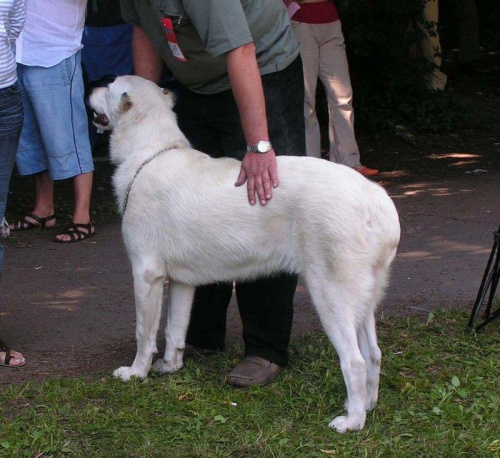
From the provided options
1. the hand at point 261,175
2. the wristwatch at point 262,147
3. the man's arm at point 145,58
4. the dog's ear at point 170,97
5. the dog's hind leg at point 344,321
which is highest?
the man's arm at point 145,58

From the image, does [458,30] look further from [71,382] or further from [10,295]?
[71,382]

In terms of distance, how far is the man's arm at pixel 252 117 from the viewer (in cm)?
377

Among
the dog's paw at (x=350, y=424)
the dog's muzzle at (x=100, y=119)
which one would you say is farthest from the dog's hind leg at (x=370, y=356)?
the dog's muzzle at (x=100, y=119)

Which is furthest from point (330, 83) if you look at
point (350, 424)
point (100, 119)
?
point (350, 424)

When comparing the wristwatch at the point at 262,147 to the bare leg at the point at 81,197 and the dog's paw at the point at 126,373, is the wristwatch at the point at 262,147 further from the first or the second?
the bare leg at the point at 81,197

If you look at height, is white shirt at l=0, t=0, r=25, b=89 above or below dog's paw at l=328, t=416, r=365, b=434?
above

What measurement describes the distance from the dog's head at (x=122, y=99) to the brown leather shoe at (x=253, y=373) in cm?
126

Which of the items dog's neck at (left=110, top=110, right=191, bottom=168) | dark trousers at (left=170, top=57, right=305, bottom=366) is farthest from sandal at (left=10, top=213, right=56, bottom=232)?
dog's neck at (left=110, top=110, right=191, bottom=168)

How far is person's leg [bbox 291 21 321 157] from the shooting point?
8.20m

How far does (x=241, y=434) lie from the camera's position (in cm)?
374

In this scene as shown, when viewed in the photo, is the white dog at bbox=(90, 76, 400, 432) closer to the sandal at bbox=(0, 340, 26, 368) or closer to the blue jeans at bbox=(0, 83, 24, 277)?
the blue jeans at bbox=(0, 83, 24, 277)

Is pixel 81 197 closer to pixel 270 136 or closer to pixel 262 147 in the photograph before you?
pixel 270 136

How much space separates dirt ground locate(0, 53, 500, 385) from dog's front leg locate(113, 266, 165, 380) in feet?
0.67

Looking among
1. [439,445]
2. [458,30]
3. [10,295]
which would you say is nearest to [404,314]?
[439,445]
